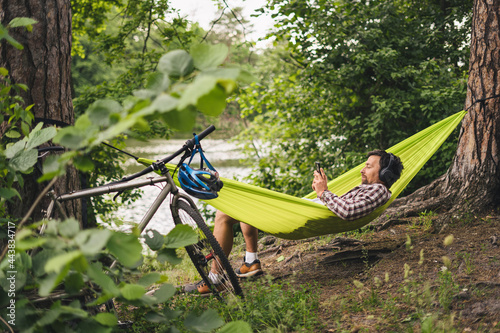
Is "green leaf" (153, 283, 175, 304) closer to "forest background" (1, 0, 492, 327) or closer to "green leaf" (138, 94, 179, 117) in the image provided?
"green leaf" (138, 94, 179, 117)

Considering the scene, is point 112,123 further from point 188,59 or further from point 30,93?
point 30,93

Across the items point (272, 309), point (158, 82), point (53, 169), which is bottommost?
point (272, 309)

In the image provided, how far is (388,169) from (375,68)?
1730mm

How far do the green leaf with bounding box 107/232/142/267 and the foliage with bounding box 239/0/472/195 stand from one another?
3.25m

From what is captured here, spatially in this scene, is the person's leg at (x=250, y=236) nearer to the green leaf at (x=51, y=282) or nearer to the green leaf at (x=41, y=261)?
the green leaf at (x=41, y=261)

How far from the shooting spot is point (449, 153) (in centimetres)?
353

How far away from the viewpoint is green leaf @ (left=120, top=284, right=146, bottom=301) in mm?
871

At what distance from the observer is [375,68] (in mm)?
3820

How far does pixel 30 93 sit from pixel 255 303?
1356 mm

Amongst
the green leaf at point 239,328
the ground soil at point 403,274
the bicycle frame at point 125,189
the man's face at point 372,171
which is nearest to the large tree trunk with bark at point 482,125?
the ground soil at point 403,274

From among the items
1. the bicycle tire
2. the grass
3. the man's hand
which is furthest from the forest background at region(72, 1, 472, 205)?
the grass

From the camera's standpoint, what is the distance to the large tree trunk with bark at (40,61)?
68.8 inches

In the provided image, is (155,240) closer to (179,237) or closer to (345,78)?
(179,237)

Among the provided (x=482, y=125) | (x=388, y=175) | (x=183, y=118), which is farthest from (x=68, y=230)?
(x=482, y=125)
